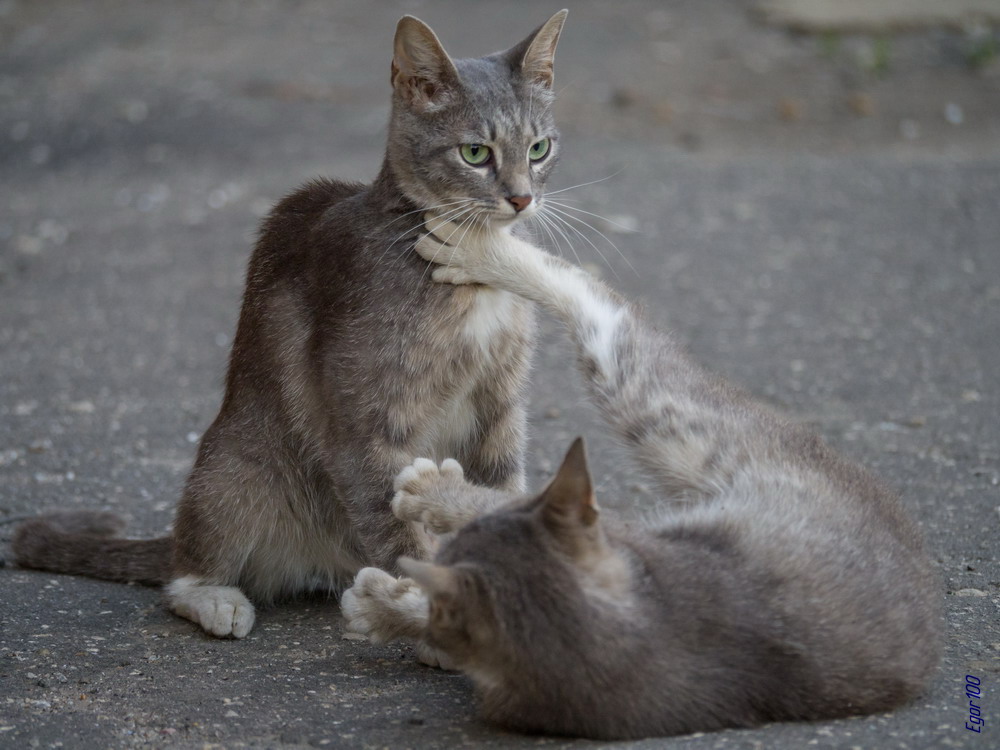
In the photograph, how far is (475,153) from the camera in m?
3.84

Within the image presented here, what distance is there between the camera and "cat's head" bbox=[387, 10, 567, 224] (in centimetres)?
381

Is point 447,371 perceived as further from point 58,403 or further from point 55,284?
point 55,284

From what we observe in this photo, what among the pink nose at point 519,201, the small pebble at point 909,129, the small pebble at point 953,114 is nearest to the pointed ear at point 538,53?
the pink nose at point 519,201

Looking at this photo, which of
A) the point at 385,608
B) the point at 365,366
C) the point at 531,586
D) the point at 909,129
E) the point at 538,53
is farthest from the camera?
the point at 909,129

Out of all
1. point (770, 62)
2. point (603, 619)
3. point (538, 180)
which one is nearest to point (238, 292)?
point (538, 180)

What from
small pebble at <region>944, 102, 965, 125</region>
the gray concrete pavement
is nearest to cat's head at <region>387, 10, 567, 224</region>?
the gray concrete pavement

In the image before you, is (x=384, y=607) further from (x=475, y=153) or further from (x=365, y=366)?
(x=475, y=153)

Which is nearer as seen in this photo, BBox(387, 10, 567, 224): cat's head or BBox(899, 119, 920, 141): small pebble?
BBox(387, 10, 567, 224): cat's head

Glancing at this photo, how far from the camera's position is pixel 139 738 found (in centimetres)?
311

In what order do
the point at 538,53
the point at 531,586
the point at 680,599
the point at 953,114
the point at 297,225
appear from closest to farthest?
the point at 531,586, the point at 680,599, the point at 538,53, the point at 297,225, the point at 953,114

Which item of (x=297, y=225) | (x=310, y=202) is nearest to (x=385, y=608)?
(x=297, y=225)

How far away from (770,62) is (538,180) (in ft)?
24.9

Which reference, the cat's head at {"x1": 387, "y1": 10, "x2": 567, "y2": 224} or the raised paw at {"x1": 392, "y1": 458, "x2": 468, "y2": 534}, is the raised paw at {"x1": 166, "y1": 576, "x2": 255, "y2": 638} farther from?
the cat's head at {"x1": 387, "y1": 10, "x2": 567, "y2": 224}

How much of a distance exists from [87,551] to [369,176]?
466 cm
